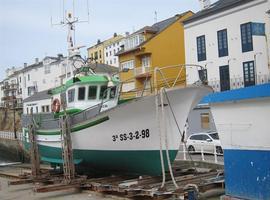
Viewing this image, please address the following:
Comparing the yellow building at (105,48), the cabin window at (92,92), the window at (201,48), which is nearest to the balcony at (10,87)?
the yellow building at (105,48)

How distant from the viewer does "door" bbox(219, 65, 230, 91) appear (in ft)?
111

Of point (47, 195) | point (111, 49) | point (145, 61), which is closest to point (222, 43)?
point (145, 61)

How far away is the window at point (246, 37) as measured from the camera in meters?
31.8

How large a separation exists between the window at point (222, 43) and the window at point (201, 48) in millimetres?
1905

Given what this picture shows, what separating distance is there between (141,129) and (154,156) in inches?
34.1

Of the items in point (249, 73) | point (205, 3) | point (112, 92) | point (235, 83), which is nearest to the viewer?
point (112, 92)

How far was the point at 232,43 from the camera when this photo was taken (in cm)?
3328

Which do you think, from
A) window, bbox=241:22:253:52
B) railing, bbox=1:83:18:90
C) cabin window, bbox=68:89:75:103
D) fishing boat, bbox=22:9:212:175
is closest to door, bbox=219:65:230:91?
window, bbox=241:22:253:52

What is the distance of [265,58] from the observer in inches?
1198

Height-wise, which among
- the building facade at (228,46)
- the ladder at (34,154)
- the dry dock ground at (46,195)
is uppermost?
the building facade at (228,46)

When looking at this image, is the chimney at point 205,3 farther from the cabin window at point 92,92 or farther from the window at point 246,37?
the cabin window at point 92,92

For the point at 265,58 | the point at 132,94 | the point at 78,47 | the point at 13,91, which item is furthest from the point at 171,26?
the point at 13,91

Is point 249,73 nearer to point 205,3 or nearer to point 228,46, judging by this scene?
point 228,46

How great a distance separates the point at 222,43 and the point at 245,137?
28121mm
